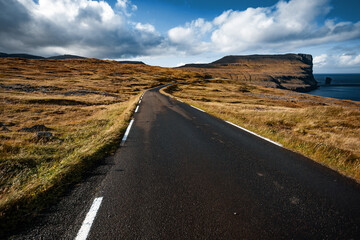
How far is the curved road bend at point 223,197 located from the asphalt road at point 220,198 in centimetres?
2

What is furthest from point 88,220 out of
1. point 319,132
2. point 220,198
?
point 319,132

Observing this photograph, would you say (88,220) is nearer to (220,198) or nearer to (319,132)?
(220,198)

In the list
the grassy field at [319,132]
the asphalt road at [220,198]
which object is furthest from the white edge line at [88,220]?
the grassy field at [319,132]

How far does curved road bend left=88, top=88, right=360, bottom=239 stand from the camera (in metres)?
2.64

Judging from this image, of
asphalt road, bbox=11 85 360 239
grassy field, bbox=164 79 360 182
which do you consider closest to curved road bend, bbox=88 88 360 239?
asphalt road, bbox=11 85 360 239

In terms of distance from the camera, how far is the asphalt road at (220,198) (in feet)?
8.64

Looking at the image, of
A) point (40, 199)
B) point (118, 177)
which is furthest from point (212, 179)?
point (40, 199)

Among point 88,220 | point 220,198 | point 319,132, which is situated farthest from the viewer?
point 319,132

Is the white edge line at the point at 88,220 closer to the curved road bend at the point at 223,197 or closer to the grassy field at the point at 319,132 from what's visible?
the curved road bend at the point at 223,197

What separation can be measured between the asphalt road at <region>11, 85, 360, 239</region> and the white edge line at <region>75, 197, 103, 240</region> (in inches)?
2.7

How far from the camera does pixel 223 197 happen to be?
345 centimetres

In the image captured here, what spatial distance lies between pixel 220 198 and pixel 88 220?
7.96ft

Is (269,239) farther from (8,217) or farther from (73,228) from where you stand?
(8,217)

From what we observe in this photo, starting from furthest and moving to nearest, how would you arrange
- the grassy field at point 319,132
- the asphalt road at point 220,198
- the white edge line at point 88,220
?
the grassy field at point 319,132 → the asphalt road at point 220,198 → the white edge line at point 88,220
